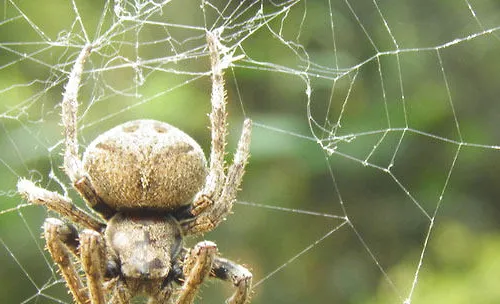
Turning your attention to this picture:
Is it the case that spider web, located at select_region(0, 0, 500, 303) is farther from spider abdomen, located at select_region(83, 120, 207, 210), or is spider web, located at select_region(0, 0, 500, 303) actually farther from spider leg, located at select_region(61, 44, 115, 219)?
spider abdomen, located at select_region(83, 120, 207, 210)

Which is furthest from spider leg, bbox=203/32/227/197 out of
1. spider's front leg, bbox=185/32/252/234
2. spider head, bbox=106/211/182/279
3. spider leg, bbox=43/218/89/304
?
spider leg, bbox=43/218/89/304

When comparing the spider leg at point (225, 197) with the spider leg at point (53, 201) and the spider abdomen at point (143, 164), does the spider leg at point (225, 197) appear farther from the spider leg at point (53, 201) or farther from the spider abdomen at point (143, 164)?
the spider leg at point (53, 201)

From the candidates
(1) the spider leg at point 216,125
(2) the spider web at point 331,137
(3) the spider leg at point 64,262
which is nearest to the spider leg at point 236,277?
(1) the spider leg at point 216,125

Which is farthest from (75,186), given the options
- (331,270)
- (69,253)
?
(331,270)

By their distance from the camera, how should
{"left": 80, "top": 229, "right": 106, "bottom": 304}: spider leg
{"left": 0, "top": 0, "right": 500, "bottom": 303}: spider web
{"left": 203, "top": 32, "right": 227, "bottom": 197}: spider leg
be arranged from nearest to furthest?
1. {"left": 80, "top": 229, "right": 106, "bottom": 304}: spider leg
2. {"left": 203, "top": 32, "right": 227, "bottom": 197}: spider leg
3. {"left": 0, "top": 0, "right": 500, "bottom": 303}: spider web

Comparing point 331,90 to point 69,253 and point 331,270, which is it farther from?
point 69,253

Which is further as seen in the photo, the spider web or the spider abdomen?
the spider web
